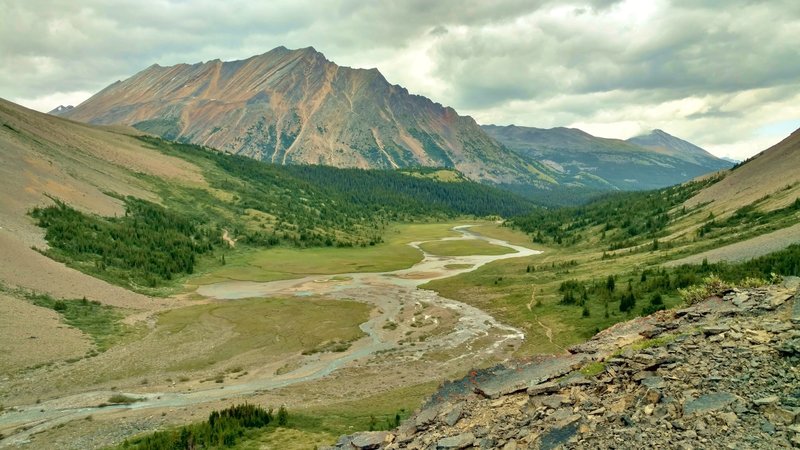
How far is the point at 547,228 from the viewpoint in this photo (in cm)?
19725

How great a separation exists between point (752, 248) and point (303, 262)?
356ft

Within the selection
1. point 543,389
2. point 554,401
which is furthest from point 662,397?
point 543,389

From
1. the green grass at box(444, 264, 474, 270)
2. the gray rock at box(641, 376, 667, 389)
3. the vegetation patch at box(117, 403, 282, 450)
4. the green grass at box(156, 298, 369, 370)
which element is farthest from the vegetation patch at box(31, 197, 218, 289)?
the gray rock at box(641, 376, 667, 389)

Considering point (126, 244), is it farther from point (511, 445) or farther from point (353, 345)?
point (511, 445)

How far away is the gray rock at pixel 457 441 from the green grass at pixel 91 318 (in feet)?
190

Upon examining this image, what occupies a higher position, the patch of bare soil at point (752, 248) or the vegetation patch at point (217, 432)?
the patch of bare soil at point (752, 248)

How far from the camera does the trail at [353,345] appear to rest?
4272 centimetres

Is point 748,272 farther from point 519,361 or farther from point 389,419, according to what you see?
point 389,419

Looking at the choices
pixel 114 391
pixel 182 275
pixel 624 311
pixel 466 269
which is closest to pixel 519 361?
pixel 624 311

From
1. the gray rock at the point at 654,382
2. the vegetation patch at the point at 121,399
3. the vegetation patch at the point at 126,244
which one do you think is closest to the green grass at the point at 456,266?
the vegetation patch at the point at 126,244

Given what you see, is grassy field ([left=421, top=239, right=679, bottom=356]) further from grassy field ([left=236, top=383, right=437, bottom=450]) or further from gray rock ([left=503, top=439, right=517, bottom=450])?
gray rock ([left=503, top=439, right=517, bottom=450])

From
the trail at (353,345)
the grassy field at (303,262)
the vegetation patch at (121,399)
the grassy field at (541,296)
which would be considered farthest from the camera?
the grassy field at (303,262)

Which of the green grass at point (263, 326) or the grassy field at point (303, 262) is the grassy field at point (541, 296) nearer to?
the green grass at point (263, 326)

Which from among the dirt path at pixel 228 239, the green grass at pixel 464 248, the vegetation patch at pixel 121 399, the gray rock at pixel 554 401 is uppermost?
the gray rock at pixel 554 401
